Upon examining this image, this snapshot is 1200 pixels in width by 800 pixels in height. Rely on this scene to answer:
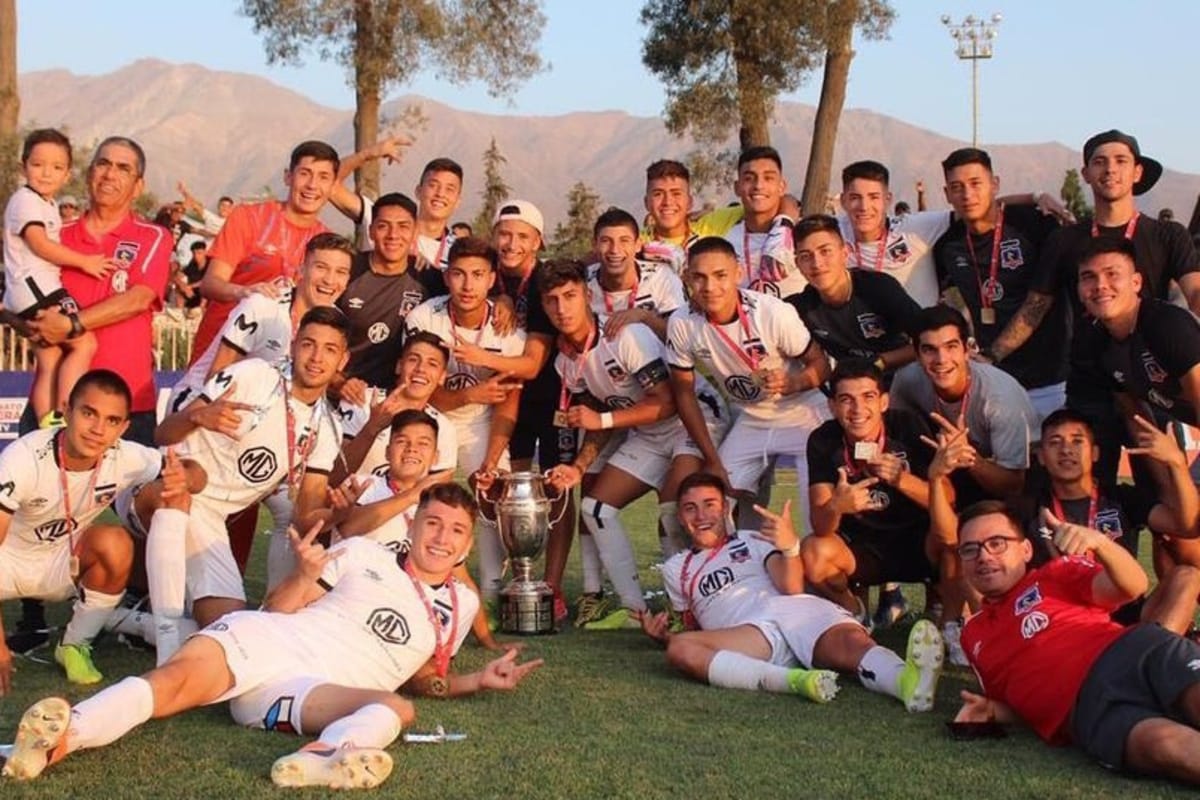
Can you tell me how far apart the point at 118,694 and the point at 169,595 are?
1.67m

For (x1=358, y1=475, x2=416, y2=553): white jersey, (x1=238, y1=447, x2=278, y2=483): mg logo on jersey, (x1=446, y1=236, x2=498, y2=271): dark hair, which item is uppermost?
(x1=446, y1=236, x2=498, y2=271): dark hair

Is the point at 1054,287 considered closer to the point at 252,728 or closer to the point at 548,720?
the point at 548,720

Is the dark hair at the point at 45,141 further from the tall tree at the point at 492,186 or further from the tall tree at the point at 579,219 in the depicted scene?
the tall tree at the point at 579,219

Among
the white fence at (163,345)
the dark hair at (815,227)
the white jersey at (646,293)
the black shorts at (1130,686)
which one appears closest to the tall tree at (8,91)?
the white fence at (163,345)

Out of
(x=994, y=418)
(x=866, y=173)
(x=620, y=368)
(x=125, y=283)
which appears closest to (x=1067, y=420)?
(x=994, y=418)

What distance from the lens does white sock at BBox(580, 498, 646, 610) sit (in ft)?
26.0

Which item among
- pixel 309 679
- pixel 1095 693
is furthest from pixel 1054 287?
pixel 309 679

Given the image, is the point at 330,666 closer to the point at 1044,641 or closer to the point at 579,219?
the point at 1044,641

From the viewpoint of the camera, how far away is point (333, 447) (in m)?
6.99

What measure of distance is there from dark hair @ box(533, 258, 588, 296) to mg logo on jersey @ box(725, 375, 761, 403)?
0.94 m

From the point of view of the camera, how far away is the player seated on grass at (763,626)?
18.7ft

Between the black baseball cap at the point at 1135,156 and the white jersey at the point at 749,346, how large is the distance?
1.66 meters

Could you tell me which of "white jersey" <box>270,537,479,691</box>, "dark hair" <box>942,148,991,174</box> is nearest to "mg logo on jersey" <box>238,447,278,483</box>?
"white jersey" <box>270,537,479,691</box>

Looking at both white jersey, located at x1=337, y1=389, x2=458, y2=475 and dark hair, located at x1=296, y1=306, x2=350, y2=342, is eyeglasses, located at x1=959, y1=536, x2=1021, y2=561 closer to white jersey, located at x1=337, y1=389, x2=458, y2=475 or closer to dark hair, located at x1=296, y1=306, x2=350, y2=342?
white jersey, located at x1=337, y1=389, x2=458, y2=475
